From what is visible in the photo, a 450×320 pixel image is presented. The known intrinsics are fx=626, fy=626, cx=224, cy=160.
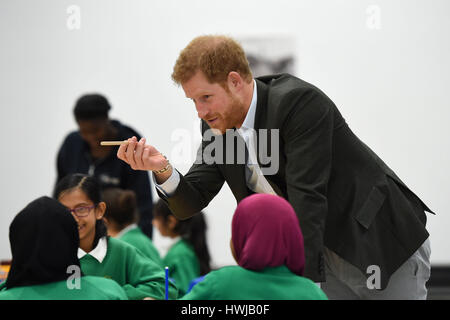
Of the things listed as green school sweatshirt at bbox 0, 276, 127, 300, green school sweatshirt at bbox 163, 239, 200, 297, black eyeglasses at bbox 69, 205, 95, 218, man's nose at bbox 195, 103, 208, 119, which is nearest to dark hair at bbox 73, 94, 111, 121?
green school sweatshirt at bbox 163, 239, 200, 297

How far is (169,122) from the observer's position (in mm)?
5094

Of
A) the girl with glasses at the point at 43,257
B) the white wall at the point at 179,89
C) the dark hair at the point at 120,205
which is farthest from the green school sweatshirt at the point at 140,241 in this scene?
the girl with glasses at the point at 43,257

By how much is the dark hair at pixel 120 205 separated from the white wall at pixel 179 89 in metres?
1.30

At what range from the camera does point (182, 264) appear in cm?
387

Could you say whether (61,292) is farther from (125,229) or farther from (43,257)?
(125,229)

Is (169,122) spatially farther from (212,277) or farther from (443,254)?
(212,277)

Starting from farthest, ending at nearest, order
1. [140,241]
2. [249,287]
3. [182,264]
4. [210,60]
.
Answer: [182,264] < [140,241] < [210,60] < [249,287]

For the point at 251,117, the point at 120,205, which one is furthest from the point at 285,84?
the point at 120,205

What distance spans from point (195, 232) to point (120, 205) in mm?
618

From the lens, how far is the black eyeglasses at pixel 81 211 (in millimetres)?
2500

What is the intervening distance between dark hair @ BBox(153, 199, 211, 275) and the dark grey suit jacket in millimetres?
2027

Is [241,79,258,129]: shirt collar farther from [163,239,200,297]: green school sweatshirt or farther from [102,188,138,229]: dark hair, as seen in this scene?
[163,239,200,297]: green school sweatshirt

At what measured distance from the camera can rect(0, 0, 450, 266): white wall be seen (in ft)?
16.4
